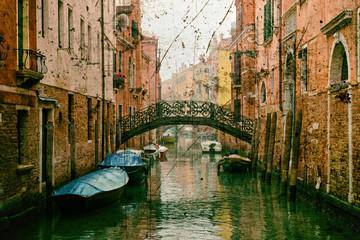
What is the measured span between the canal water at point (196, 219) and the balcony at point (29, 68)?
2785 mm

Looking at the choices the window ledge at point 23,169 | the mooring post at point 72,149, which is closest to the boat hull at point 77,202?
the window ledge at point 23,169

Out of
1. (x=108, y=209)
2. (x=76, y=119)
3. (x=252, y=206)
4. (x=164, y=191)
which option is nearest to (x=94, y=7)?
(x=76, y=119)

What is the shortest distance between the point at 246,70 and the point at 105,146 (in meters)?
10.1

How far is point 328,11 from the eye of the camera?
977cm

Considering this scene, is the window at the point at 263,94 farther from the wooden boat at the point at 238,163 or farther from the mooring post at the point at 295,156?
the mooring post at the point at 295,156

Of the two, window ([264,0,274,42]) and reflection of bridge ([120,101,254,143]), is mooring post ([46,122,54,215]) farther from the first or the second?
reflection of bridge ([120,101,254,143])

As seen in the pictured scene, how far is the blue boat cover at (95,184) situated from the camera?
9640mm

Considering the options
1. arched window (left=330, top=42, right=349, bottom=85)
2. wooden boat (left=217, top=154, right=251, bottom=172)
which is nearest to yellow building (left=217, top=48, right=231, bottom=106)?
wooden boat (left=217, top=154, right=251, bottom=172)

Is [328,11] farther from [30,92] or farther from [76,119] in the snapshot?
[76,119]

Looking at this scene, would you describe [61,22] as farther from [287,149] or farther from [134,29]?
[134,29]

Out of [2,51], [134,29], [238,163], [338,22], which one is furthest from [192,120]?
[2,51]

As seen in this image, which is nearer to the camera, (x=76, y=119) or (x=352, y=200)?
(x=352, y=200)

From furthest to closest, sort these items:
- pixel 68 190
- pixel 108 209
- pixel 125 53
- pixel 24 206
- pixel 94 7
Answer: pixel 125 53, pixel 94 7, pixel 108 209, pixel 68 190, pixel 24 206

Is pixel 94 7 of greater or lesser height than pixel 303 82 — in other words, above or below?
above
